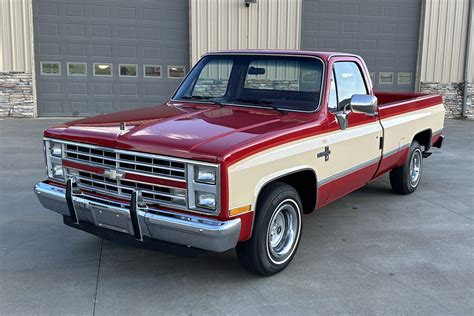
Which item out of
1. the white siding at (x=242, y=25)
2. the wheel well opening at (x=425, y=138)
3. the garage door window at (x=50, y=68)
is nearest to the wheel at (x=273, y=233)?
the wheel well opening at (x=425, y=138)

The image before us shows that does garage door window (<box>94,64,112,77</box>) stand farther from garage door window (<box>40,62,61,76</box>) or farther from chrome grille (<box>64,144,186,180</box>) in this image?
chrome grille (<box>64,144,186,180</box>)

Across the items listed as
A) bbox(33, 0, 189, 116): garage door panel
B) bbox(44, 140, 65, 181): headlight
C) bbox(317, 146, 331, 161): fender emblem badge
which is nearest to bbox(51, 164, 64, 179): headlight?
bbox(44, 140, 65, 181): headlight

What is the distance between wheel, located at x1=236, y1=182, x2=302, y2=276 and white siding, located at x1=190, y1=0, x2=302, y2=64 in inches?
403

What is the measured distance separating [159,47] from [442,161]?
8268 mm

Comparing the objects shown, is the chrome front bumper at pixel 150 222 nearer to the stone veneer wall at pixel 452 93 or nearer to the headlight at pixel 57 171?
the headlight at pixel 57 171

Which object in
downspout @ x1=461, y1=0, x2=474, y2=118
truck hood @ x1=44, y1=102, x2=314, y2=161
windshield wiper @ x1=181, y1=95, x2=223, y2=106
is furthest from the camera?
downspout @ x1=461, y1=0, x2=474, y2=118

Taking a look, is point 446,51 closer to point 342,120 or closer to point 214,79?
point 342,120

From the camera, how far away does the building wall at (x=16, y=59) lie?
1277 cm

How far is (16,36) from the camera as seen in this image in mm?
12883

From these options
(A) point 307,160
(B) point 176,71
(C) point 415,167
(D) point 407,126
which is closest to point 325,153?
(A) point 307,160

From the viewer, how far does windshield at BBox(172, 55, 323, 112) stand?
4.82 meters

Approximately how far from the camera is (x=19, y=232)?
5.15 meters

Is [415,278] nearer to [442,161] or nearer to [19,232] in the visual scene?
[19,232]

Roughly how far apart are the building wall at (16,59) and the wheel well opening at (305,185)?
35.4ft
